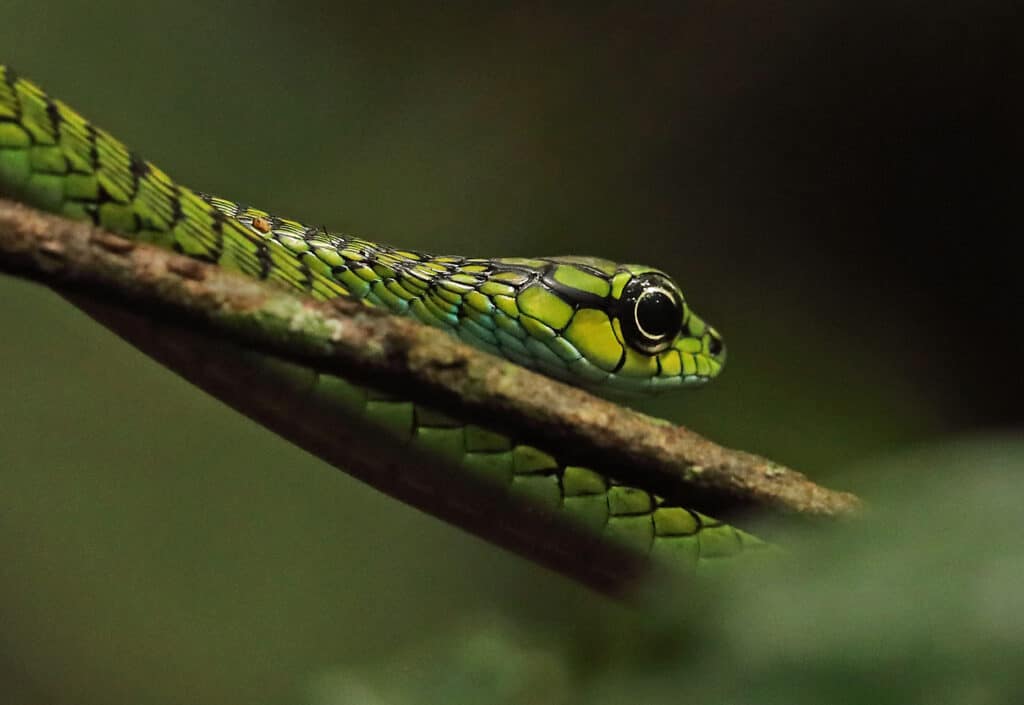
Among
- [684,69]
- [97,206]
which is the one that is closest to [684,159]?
[684,69]

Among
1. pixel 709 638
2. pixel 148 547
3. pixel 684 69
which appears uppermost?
pixel 684 69

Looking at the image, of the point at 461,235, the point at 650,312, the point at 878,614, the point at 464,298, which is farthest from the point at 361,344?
the point at 461,235

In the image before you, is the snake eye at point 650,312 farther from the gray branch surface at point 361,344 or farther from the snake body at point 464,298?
the gray branch surface at point 361,344

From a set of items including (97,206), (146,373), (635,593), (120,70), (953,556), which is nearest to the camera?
(953,556)

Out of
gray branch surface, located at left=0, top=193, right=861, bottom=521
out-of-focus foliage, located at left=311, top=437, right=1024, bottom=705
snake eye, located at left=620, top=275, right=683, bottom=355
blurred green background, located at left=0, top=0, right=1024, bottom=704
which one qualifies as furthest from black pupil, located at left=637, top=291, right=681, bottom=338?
blurred green background, located at left=0, top=0, right=1024, bottom=704

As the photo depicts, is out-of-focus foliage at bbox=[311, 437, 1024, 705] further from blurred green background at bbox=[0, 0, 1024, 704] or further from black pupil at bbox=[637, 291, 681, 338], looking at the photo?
blurred green background at bbox=[0, 0, 1024, 704]

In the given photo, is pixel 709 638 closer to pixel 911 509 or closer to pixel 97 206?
pixel 911 509

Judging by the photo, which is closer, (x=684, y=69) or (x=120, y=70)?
(x=120, y=70)
